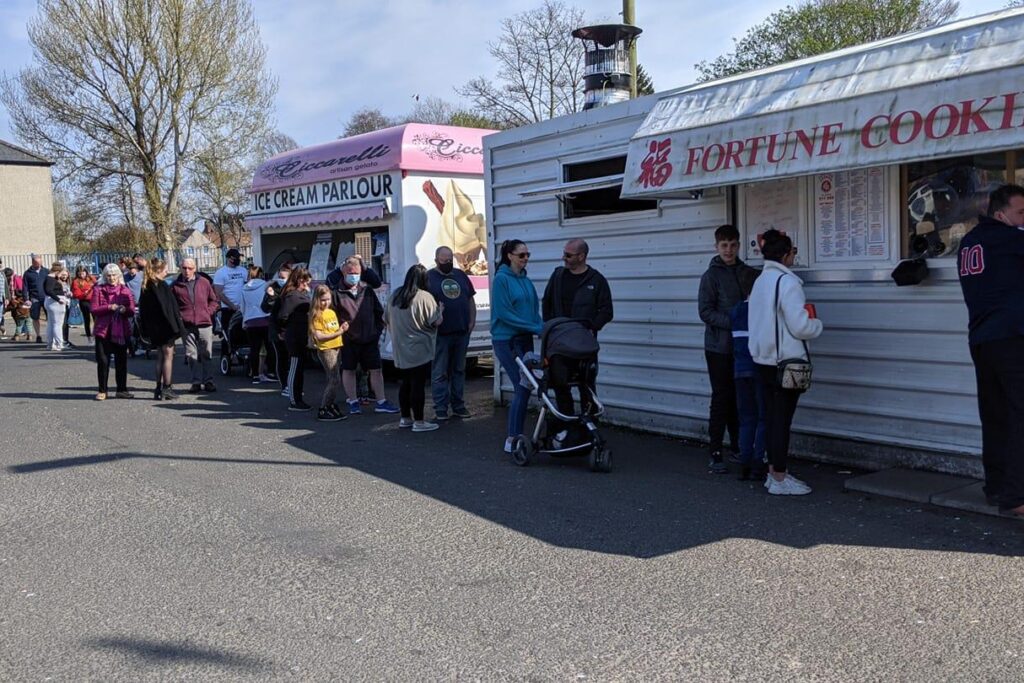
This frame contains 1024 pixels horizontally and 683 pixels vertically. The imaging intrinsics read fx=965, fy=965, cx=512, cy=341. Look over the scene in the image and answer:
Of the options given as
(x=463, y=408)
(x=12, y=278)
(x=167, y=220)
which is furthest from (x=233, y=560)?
(x=167, y=220)

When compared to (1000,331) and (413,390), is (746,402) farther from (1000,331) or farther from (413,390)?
(413,390)

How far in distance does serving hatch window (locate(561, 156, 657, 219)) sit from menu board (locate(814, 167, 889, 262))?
1.70 meters

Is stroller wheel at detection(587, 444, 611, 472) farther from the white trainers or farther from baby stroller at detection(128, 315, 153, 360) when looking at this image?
baby stroller at detection(128, 315, 153, 360)

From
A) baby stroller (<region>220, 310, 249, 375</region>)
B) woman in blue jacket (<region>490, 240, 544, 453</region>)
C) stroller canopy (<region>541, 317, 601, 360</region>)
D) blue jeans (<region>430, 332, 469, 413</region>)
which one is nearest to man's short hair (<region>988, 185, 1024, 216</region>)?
stroller canopy (<region>541, 317, 601, 360</region>)

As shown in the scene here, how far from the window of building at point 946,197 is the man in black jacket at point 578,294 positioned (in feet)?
7.39

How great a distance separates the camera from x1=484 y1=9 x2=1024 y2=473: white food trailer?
18.7ft

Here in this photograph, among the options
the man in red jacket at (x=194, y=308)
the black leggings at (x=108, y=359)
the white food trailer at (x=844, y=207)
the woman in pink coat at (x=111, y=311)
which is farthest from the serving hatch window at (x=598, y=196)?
the black leggings at (x=108, y=359)

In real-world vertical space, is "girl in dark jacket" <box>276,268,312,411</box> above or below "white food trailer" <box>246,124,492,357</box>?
below

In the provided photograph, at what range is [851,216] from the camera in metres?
6.96

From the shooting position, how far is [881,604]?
442cm

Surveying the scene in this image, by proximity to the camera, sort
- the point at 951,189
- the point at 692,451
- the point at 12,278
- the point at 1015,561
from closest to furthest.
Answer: the point at 1015,561, the point at 951,189, the point at 692,451, the point at 12,278

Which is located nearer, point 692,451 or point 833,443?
point 833,443

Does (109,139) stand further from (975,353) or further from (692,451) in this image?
(975,353)

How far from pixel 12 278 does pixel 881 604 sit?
981 inches
